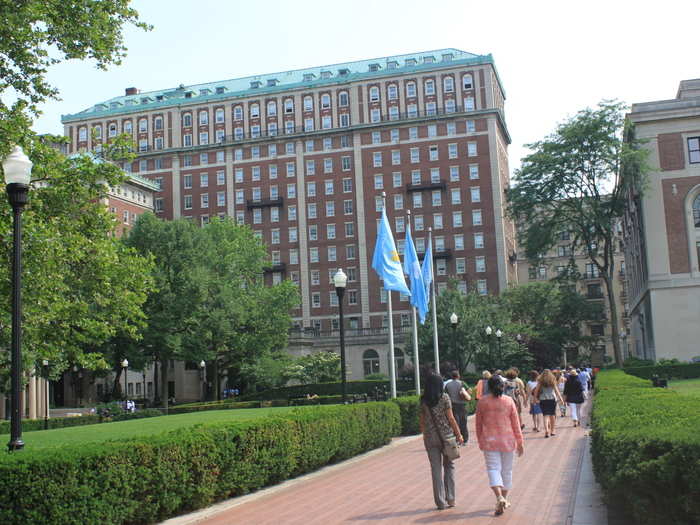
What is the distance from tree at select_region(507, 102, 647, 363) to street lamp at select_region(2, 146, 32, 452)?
4690 centimetres

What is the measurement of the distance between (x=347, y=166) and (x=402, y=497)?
269 ft

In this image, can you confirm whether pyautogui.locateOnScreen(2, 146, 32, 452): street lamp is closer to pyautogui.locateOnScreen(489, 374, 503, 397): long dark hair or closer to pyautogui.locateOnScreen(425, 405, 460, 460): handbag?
pyautogui.locateOnScreen(425, 405, 460, 460): handbag

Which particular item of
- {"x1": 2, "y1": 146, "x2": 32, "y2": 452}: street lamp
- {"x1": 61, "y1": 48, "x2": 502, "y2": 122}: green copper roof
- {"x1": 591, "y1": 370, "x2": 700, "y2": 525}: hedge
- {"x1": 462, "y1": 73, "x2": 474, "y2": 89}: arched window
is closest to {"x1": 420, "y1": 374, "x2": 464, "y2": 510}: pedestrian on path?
{"x1": 591, "y1": 370, "x2": 700, "y2": 525}: hedge

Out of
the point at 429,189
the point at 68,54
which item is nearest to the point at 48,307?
the point at 68,54

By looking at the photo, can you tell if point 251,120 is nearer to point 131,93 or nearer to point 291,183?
point 291,183

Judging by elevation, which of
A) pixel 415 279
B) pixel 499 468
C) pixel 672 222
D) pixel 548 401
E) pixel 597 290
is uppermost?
pixel 597 290

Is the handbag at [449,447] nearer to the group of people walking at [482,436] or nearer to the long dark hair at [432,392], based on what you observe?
the group of people walking at [482,436]

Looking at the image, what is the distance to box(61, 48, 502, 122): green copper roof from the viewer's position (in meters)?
92.3

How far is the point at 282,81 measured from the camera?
10244cm

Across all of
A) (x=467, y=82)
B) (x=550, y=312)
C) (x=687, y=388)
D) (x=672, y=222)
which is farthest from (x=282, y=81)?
(x=687, y=388)

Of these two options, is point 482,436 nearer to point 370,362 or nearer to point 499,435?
point 499,435

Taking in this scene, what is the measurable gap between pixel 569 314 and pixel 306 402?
42841 millimetres

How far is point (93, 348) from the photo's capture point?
193ft

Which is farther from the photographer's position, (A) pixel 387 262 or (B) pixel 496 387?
(A) pixel 387 262
